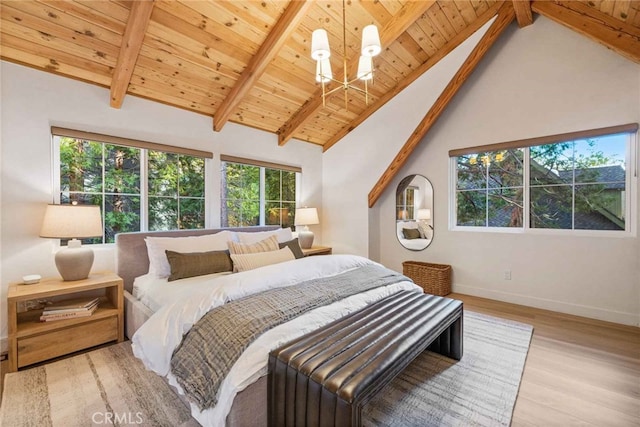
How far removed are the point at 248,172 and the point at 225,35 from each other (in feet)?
5.95

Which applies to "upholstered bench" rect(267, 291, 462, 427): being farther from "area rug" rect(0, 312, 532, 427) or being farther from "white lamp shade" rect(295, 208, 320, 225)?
"white lamp shade" rect(295, 208, 320, 225)

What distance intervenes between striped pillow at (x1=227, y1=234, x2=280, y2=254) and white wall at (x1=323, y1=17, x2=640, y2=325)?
5.95ft

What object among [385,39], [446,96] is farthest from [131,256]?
[446,96]

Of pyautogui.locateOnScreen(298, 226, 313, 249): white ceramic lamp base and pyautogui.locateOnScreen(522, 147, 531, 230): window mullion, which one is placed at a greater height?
pyautogui.locateOnScreen(522, 147, 531, 230): window mullion

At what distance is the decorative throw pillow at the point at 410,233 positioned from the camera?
421 centimetres

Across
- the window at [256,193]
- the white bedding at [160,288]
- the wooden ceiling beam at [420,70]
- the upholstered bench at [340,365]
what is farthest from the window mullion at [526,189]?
the white bedding at [160,288]

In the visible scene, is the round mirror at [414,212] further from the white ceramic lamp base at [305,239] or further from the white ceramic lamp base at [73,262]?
the white ceramic lamp base at [73,262]

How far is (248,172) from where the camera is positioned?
407 cm

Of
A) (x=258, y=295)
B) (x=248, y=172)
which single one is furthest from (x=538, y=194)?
(x=248, y=172)

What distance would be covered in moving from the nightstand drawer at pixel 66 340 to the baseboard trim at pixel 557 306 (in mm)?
3934

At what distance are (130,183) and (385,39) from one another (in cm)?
313

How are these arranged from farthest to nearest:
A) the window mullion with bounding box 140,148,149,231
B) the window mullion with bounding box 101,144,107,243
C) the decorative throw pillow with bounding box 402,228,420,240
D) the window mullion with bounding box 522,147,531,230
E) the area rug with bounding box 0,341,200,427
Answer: the decorative throw pillow with bounding box 402,228,420,240 < the window mullion with bounding box 522,147,531,230 < the window mullion with bounding box 140,148,149,231 < the window mullion with bounding box 101,144,107,243 < the area rug with bounding box 0,341,200,427

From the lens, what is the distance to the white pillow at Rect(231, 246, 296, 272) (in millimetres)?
2566

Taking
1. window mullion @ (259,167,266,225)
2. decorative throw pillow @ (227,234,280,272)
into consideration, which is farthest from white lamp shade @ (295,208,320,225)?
decorative throw pillow @ (227,234,280,272)
